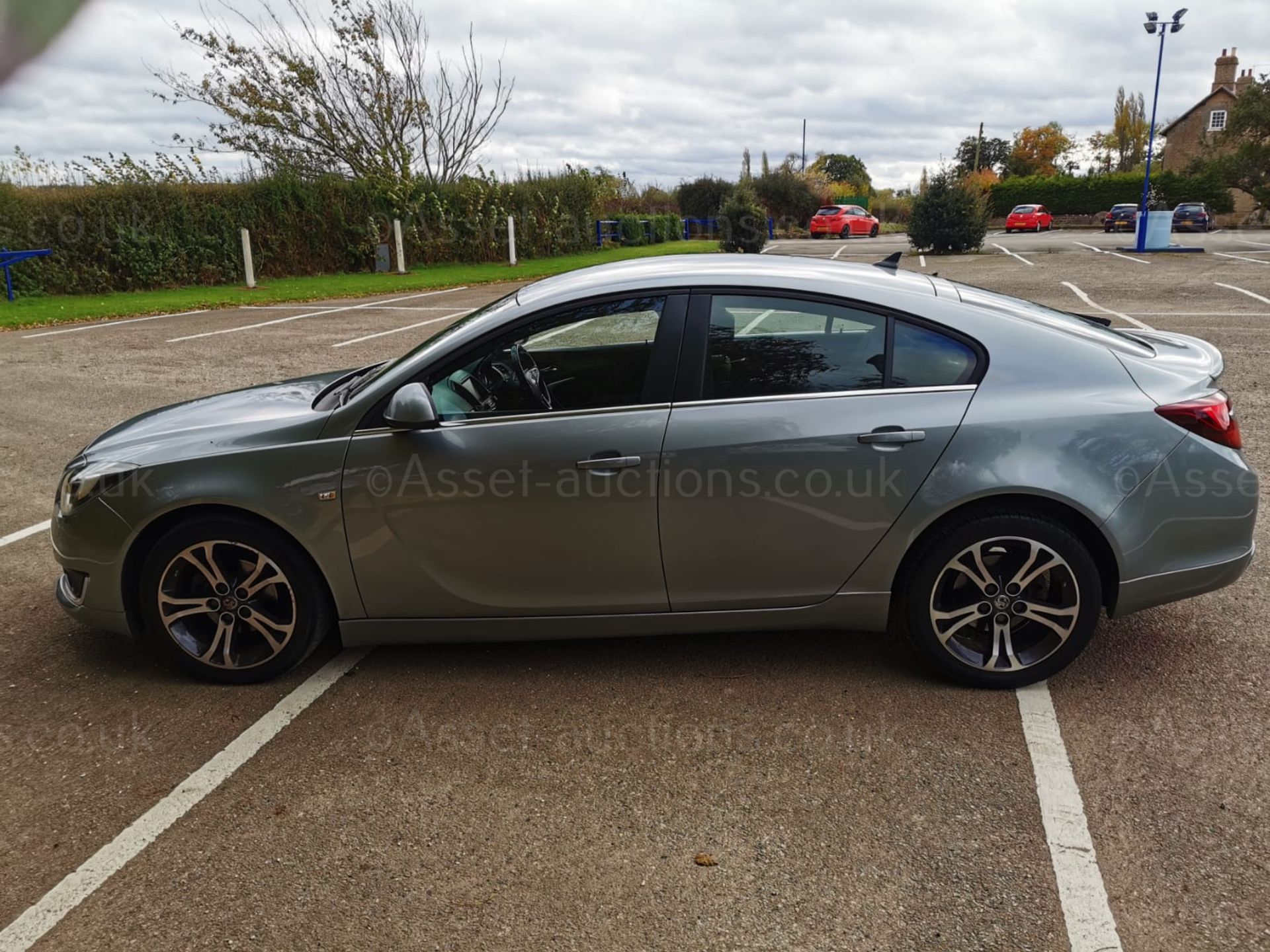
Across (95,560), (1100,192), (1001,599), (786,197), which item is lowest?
(1001,599)

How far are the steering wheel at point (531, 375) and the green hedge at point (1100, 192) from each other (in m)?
56.9

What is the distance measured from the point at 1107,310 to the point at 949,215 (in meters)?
15.1

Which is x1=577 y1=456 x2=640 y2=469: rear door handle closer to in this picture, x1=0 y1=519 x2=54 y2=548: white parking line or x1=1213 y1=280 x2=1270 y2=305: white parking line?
x1=0 y1=519 x2=54 y2=548: white parking line

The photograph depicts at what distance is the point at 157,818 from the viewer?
290cm

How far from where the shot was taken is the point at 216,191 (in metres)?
23.5

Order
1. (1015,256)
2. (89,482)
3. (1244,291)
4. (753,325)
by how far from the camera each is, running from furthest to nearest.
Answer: (1015,256), (1244,291), (89,482), (753,325)

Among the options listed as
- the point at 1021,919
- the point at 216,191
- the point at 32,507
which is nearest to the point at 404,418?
the point at 1021,919

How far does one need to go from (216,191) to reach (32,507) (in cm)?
2001

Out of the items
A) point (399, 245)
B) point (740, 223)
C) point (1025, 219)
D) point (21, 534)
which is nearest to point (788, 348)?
point (21, 534)

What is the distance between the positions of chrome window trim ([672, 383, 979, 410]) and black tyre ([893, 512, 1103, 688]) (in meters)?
0.47

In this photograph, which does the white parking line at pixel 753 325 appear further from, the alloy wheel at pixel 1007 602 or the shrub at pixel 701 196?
the shrub at pixel 701 196

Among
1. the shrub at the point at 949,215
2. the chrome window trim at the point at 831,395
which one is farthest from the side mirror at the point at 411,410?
the shrub at the point at 949,215

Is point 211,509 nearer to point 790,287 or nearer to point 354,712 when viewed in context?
point 354,712

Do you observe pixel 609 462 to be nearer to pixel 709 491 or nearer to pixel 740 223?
pixel 709 491
